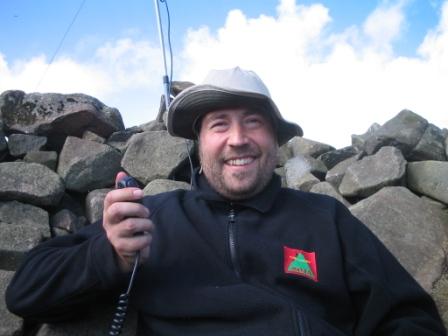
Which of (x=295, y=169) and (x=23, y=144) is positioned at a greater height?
(x=23, y=144)

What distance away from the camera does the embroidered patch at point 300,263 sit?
105 inches

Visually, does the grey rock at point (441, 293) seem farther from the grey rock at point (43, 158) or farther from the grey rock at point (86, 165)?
the grey rock at point (43, 158)

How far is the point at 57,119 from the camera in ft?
22.3

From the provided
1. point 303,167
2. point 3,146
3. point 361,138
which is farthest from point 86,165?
point 361,138

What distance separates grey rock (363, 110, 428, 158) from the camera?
7.32 meters

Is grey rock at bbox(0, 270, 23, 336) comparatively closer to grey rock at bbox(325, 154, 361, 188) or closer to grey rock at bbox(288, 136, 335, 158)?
grey rock at bbox(325, 154, 361, 188)

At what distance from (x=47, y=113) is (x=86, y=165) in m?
1.55

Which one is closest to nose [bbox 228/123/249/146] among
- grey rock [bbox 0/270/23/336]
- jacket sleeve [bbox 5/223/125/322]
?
jacket sleeve [bbox 5/223/125/322]

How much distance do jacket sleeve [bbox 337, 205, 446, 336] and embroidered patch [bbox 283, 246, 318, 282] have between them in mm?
276

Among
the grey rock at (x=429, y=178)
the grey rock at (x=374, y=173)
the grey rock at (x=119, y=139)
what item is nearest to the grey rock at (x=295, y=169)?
the grey rock at (x=374, y=173)

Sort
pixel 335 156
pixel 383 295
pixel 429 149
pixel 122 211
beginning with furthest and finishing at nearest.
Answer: pixel 335 156 → pixel 429 149 → pixel 383 295 → pixel 122 211

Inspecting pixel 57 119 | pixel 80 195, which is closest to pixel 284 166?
pixel 80 195

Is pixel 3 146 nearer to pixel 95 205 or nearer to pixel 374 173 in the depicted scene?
pixel 95 205

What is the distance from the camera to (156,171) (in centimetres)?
626
